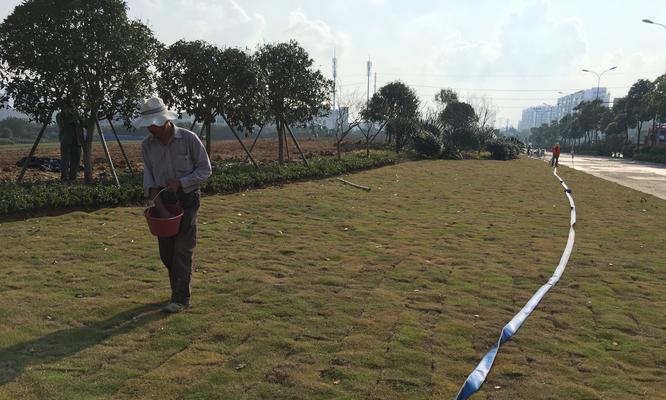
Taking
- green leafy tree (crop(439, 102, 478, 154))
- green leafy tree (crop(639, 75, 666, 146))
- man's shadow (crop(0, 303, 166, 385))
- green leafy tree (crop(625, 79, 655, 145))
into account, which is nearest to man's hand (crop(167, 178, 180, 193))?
man's shadow (crop(0, 303, 166, 385))

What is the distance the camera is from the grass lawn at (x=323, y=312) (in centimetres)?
299

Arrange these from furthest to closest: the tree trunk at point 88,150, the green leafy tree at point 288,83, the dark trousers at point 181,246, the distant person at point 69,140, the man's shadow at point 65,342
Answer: the green leafy tree at point 288,83
the distant person at point 69,140
the tree trunk at point 88,150
the dark trousers at point 181,246
the man's shadow at point 65,342

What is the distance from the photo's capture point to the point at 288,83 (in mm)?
15695

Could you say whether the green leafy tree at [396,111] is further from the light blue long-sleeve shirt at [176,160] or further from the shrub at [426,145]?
the light blue long-sleeve shirt at [176,160]

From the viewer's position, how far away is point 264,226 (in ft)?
25.0

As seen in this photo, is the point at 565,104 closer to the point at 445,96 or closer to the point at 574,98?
the point at 574,98

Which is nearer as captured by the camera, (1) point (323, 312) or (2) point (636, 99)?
(1) point (323, 312)

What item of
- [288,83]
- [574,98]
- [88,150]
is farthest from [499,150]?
[574,98]

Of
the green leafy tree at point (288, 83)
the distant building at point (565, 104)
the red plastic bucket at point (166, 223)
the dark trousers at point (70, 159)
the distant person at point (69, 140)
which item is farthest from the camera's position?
the distant building at point (565, 104)

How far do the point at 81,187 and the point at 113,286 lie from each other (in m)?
4.36

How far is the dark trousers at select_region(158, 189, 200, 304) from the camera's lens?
3.88 meters

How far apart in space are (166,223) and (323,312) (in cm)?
137

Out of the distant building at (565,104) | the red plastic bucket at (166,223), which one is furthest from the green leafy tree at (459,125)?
the distant building at (565,104)

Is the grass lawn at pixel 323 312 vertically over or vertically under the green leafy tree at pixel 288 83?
under
